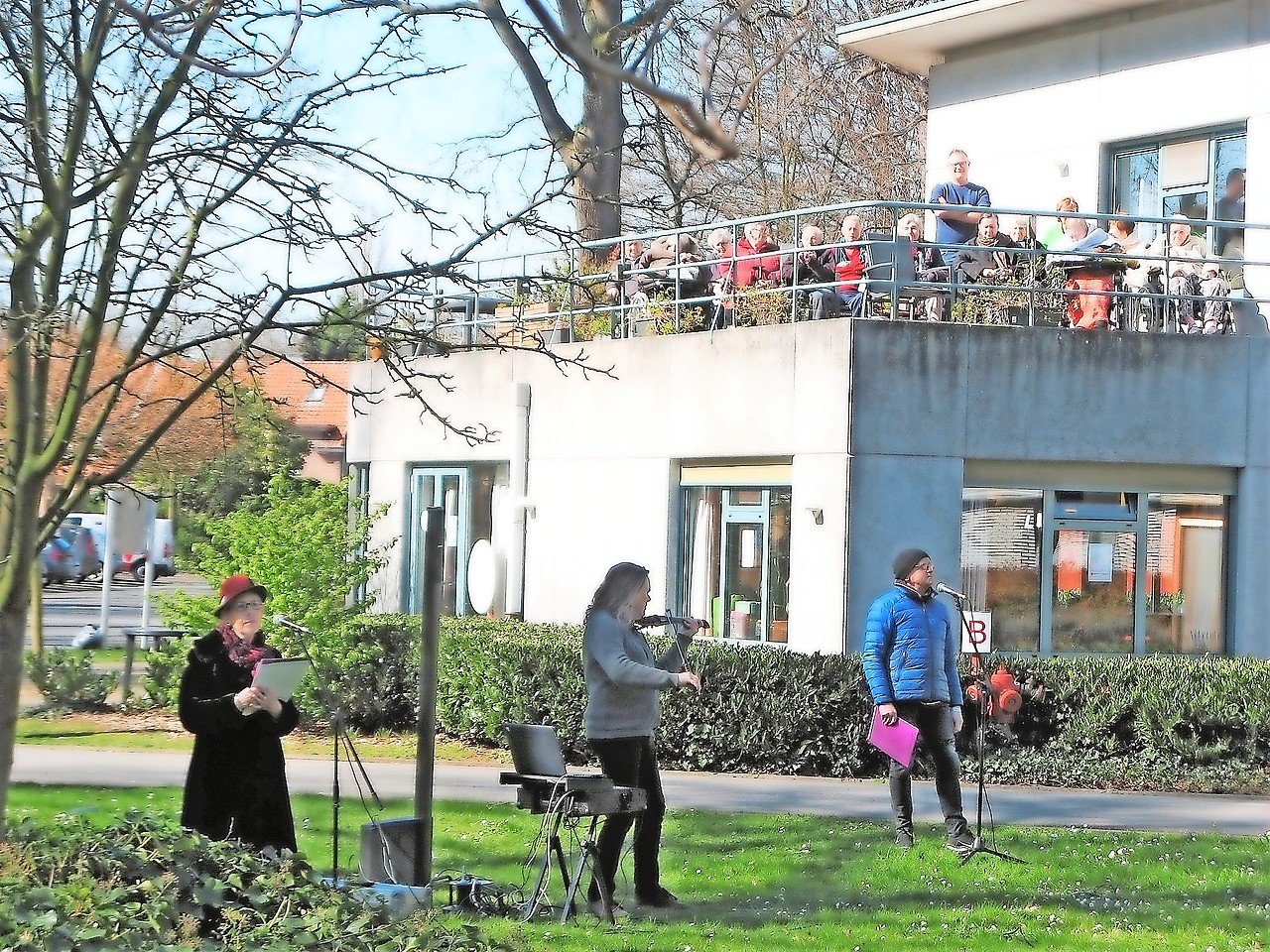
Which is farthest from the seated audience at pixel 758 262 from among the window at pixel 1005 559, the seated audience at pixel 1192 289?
the seated audience at pixel 1192 289

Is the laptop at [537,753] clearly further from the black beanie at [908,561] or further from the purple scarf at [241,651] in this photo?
the black beanie at [908,561]

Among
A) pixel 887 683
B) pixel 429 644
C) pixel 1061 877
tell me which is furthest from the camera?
pixel 887 683

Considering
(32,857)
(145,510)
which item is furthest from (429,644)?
(145,510)

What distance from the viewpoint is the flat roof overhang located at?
21.3 metres

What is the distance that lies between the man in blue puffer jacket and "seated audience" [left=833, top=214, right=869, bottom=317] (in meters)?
6.07

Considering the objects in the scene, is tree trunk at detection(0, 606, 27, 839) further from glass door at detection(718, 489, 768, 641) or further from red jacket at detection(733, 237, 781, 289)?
red jacket at detection(733, 237, 781, 289)

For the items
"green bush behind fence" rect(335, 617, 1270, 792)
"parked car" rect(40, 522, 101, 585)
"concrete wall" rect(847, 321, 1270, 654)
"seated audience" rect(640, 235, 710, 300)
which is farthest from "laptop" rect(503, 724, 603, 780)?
"parked car" rect(40, 522, 101, 585)

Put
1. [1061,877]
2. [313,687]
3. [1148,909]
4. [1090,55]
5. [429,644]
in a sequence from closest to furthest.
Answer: [429,644], [1148,909], [1061,877], [313,687], [1090,55]

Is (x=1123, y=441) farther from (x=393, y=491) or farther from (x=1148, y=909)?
(x=393, y=491)

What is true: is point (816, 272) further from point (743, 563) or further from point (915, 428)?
point (743, 563)

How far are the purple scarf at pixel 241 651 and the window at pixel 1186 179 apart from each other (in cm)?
1446

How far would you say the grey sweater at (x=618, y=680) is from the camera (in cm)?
911

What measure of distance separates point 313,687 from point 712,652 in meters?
4.57

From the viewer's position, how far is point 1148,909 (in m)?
9.68
